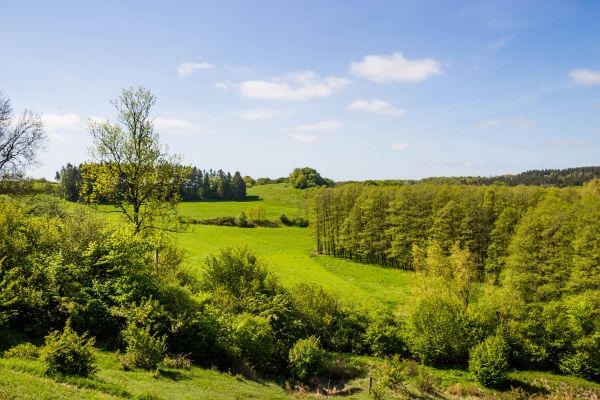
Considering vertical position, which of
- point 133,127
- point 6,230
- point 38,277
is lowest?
point 38,277

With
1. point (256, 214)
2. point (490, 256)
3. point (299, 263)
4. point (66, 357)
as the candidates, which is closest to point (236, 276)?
point (66, 357)

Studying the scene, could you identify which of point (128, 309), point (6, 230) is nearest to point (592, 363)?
point (128, 309)

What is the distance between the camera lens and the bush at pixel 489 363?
1190 inches

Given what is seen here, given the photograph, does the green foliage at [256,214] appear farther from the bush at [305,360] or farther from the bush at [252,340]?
the bush at [305,360]

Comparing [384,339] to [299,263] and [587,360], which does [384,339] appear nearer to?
[587,360]

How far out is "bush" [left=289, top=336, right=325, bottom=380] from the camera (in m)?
28.3

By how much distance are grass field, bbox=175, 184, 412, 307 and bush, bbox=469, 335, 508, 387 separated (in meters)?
12.9

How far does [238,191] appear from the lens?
176m

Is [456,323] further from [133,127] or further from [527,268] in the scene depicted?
[133,127]

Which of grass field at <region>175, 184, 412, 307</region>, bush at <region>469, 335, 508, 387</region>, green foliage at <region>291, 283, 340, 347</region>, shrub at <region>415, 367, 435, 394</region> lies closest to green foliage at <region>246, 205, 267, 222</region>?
grass field at <region>175, 184, 412, 307</region>

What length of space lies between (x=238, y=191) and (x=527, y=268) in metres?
139

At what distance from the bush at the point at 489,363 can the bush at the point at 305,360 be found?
12837 mm

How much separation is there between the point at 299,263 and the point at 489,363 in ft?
149

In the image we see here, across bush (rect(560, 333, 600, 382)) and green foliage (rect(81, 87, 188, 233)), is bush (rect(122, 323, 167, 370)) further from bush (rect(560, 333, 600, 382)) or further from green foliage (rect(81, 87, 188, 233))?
bush (rect(560, 333, 600, 382))
